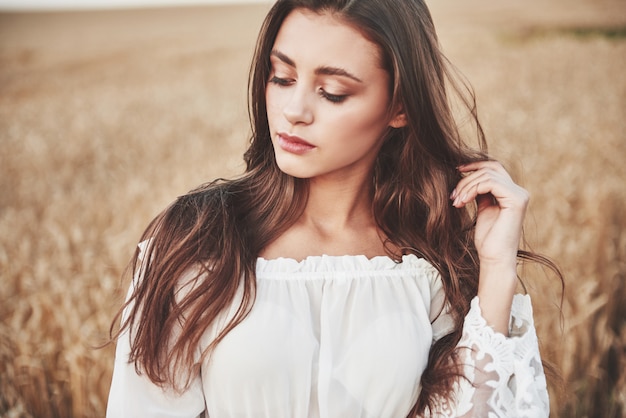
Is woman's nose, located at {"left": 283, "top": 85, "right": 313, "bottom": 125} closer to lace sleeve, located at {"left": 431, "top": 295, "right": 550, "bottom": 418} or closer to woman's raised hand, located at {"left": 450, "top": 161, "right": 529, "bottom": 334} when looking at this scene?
woman's raised hand, located at {"left": 450, "top": 161, "right": 529, "bottom": 334}

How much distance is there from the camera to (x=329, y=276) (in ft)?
6.64

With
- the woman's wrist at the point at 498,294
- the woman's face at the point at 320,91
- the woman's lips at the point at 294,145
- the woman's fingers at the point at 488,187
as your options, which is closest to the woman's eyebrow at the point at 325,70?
the woman's face at the point at 320,91

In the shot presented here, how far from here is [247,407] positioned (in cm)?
187

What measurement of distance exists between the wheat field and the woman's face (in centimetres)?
163

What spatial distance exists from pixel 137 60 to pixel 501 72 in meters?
10.7

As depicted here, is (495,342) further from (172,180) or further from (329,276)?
(172,180)

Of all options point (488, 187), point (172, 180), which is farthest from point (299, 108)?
point (172, 180)

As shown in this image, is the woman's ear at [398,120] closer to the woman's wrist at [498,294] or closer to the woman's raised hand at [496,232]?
the woman's raised hand at [496,232]

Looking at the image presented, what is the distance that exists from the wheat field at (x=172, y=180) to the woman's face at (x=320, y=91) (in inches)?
64.1

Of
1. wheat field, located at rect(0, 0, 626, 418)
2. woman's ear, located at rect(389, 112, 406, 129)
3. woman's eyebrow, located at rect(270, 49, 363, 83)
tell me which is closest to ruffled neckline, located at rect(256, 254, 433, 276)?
woman's ear, located at rect(389, 112, 406, 129)

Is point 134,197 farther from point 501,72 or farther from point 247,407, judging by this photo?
point 501,72

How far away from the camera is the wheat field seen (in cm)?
353

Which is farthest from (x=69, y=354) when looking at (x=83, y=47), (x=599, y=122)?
(x=83, y=47)

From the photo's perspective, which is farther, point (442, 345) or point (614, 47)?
point (614, 47)
